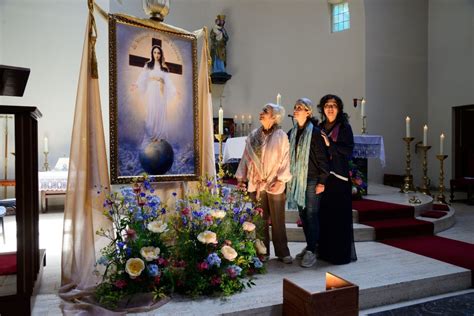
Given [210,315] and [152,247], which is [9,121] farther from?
[210,315]

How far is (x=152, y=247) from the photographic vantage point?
2.74 m

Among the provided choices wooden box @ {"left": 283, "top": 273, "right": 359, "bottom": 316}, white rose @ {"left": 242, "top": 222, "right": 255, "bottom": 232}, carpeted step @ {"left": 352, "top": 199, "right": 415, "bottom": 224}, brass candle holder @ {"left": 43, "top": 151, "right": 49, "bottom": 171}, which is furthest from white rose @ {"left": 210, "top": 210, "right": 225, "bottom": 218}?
brass candle holder @ {"left": 43, "top": 151, "right": 49, "bottom": 171}

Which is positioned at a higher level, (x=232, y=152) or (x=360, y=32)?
(x=360, y=32)

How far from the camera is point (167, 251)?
9.50 feet

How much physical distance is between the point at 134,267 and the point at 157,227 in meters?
0.31

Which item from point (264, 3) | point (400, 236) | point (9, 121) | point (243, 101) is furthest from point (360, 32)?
point (9, 121)

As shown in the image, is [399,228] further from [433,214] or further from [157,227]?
[157,227]

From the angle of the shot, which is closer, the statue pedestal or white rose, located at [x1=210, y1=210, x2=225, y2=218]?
white rose, located at [x1=210, y1=210, x2=225, y2=218]

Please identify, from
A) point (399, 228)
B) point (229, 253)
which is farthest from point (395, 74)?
point (229, 253)

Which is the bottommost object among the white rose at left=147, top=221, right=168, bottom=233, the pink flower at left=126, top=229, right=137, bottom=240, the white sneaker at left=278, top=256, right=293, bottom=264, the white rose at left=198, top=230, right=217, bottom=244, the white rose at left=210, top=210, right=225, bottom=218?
the white sneaker at left=278, top=256, right=293, bottom=264

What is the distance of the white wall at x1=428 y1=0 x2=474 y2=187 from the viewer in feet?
29.9

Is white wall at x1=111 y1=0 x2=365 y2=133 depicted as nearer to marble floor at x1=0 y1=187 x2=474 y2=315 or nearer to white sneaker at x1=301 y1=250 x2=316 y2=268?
marble floor at x1=0 y1=187 x2=474 y2=315

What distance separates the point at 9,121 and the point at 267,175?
18.0 ft

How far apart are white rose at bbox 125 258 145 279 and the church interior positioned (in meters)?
0.28
